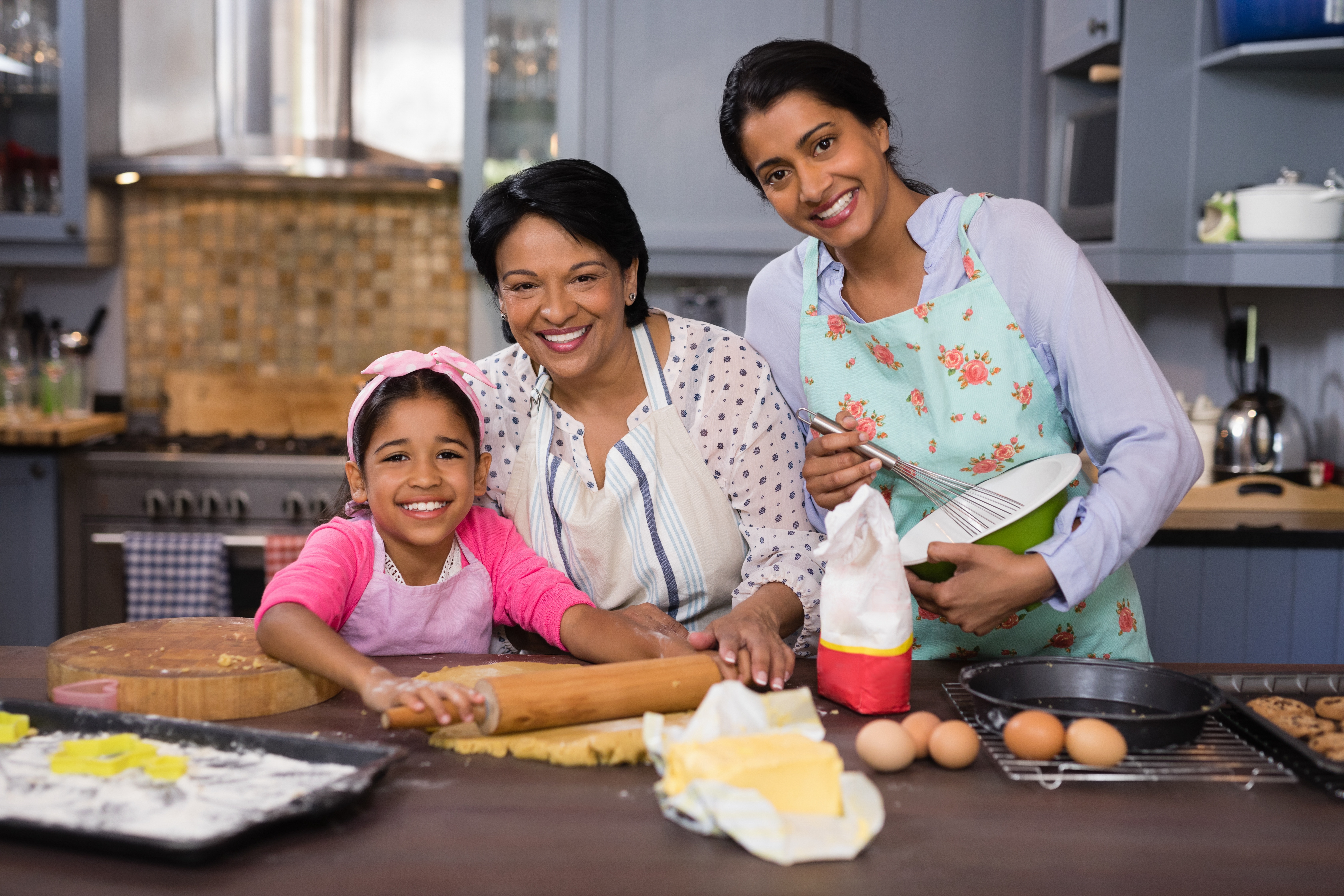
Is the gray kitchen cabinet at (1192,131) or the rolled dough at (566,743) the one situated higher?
the gray kitchen cabinet at (1192,131)

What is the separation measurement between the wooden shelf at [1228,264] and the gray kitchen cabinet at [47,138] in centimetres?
248

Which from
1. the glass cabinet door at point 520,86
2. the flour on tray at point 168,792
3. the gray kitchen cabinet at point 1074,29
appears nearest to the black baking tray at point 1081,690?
the flour on tray at point 168,792

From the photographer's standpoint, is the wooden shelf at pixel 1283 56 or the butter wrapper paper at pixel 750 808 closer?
the butter wrapper paper at pixel 750 808

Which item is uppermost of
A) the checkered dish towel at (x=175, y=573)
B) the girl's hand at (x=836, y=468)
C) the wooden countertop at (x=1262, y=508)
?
the girl's hand at (x=836, y=468)

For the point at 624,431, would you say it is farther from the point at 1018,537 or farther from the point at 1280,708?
the point at 1280,708

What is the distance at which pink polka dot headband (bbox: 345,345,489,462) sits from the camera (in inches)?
56.6

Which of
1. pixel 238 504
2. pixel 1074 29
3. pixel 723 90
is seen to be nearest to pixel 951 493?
pixel 1074 29

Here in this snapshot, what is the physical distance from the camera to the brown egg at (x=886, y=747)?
3.34 feet

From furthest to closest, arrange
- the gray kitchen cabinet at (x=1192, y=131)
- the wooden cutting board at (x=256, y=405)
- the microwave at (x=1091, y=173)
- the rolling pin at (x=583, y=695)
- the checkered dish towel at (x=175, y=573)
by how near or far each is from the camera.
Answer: the wooden cutting board at (x=256, y=405) < the checkered dish towel at (x=175, y=573) < the microwave at (x=1091, y=173) < the gray kitchen cabinet at (x=1192, y=131) < the rolling pin at (x=583, y=695)

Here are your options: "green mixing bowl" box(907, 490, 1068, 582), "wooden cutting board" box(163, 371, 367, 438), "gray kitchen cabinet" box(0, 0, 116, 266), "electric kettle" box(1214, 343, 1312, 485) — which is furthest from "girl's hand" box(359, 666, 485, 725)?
"gray kitchen cabinet" box(0, 0, 116, 266)

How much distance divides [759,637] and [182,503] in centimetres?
206

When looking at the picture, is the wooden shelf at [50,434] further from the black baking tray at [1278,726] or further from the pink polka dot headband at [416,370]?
the black baking tray at [1278,726]

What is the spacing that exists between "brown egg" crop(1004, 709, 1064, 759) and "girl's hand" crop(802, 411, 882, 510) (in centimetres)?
37

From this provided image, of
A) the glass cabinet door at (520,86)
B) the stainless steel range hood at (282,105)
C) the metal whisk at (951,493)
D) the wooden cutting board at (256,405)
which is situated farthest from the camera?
the wooden cutting board at (256,405)
